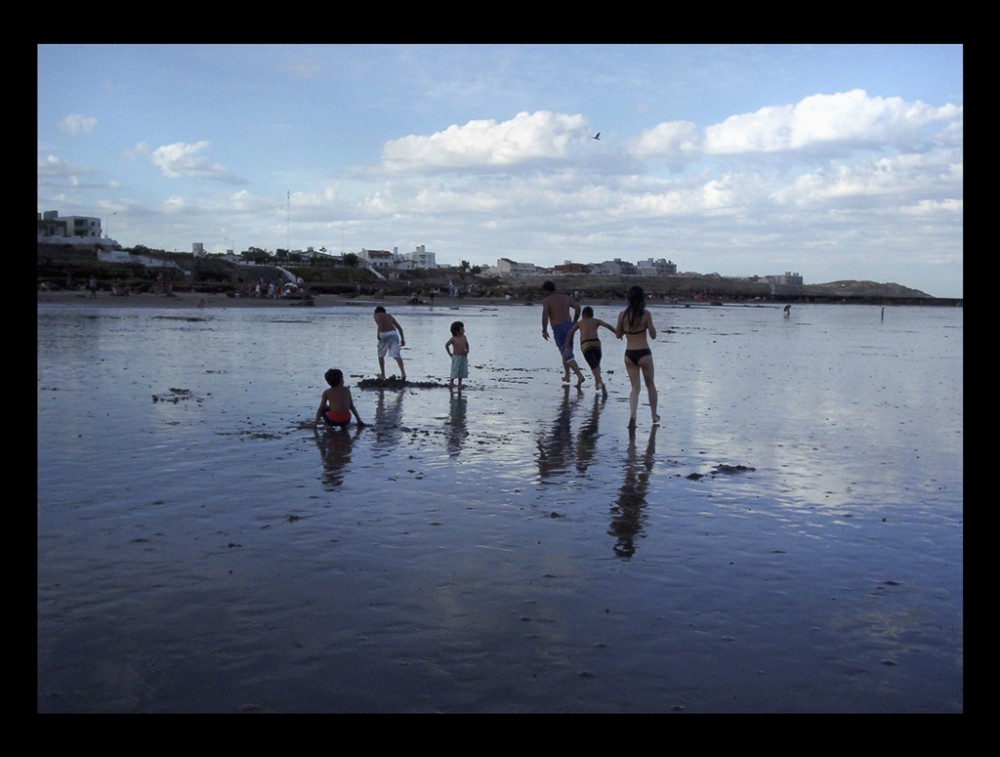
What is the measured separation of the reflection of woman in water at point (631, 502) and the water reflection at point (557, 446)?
2.31ft

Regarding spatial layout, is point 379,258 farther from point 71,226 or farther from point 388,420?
point 388,420

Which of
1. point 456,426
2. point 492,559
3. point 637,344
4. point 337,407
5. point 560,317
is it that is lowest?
point 492,559

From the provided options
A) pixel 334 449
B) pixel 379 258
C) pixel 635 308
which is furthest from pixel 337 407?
pixel 379 258

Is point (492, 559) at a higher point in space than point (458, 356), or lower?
lower

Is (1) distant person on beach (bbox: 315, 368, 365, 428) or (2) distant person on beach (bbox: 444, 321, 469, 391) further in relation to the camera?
(2) distant person on beach (bbox: 444, 321, 469, 391)

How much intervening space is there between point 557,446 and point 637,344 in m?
2.81

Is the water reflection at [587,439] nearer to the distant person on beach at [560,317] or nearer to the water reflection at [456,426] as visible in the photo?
the water reflection at [456,426]

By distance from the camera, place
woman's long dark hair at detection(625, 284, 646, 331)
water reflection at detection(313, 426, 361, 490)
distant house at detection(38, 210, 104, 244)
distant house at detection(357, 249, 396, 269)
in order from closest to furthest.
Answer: water reflection at detection(313, 426, 361, 490)
woman's long dark hair at detection(625, 284, 646, 331)
distant house at detection(38, 210, 104, 244)
distant house at detection(357, 249, 396, 269)

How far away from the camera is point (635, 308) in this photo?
12.5 m

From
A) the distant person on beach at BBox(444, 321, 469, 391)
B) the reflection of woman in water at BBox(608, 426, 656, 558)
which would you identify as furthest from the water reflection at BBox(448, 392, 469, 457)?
the reflection of woman in water at BBox(608, 426, 656, 558)

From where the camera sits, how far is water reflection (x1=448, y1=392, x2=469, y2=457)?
1053cm

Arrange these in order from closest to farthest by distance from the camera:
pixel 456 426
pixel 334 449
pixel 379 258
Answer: pixel 334 449
pixel 456 426
pixel 379 258

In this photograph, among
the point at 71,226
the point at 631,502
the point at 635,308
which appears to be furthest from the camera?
the point at 71,226

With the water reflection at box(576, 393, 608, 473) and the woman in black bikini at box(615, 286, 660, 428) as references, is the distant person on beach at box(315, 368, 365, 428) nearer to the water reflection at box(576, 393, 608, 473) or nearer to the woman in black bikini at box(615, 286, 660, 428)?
the water reflection at box(576, 393, 608, 473)
